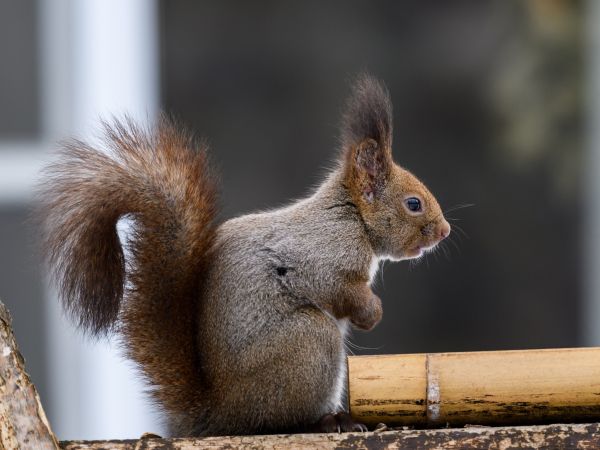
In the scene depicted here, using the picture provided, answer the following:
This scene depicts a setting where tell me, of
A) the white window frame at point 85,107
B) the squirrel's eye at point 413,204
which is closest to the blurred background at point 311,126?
the white window frame at point 85,107

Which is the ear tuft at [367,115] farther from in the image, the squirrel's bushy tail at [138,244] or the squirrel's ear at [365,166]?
the squirrel's bushy tail at [138,244]

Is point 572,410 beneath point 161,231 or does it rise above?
beneath

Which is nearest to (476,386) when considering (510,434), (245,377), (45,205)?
(510,434)

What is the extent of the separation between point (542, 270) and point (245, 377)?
2548 mm

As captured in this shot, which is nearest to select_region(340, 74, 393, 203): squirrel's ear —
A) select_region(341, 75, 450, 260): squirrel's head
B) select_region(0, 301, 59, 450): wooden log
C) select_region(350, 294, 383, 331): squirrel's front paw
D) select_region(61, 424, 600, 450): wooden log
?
select_region(341, 75, 450, 260): squirrel's head

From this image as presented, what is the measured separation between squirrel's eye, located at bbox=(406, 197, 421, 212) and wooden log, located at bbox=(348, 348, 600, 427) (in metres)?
0.45

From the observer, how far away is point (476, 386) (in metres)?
1.78

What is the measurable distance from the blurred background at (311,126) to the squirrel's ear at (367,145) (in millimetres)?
1747

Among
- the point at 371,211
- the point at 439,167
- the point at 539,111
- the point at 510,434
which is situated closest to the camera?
the point at 510,434

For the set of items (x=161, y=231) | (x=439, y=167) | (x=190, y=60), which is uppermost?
(x=190, y=60)

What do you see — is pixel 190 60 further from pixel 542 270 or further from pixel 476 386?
pixel 476 386

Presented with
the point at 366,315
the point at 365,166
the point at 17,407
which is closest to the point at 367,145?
the point at 365,166

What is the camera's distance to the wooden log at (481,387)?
1770 mm

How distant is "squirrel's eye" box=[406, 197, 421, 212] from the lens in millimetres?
2211
